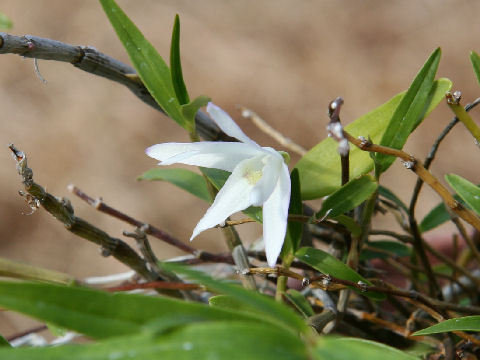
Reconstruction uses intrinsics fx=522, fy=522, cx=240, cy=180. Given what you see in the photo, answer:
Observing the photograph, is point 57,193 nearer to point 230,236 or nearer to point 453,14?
point 230,236

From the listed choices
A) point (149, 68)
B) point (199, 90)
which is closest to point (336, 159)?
point (149, 68)

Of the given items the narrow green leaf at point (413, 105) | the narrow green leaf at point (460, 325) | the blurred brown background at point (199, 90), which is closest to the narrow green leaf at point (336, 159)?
the narrow green leaf at point (413, 105)

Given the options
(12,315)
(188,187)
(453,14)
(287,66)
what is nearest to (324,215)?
(188,187)

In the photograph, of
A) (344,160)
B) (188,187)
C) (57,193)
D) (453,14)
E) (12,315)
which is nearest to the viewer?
(344,160)

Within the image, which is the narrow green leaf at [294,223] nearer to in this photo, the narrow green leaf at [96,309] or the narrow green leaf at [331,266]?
the narrow green leaf at [331,266]

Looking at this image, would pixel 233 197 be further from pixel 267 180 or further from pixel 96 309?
pixel 96 309

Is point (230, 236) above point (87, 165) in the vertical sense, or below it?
below
